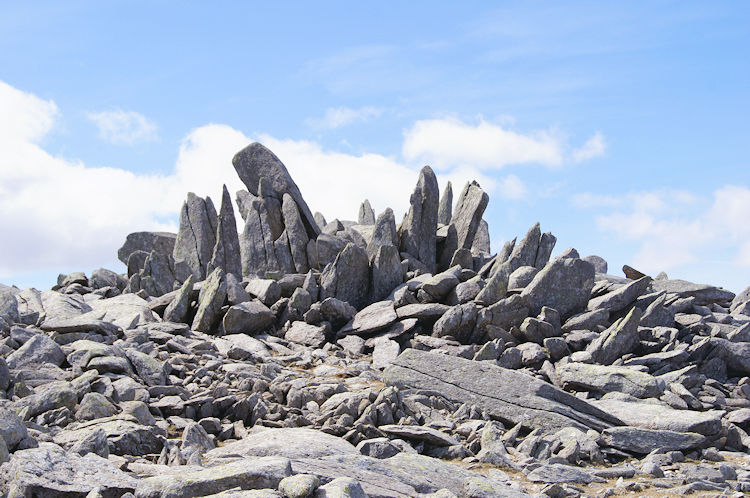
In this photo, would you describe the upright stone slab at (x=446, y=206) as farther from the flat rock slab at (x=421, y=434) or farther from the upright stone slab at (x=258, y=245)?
the flat rock slab at (x=421, y=434)

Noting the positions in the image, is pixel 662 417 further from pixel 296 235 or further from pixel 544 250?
pixel 296 235

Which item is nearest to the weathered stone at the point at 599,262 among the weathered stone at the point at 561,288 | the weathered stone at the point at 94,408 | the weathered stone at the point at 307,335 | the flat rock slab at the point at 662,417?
the weathered stone at the point at 561,288

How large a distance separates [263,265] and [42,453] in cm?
2643

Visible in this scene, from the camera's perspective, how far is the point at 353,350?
2569 centimetres

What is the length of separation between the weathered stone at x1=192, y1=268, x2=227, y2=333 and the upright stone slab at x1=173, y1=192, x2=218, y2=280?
1099cm

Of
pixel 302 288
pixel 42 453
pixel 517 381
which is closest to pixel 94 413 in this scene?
pixel 42 453

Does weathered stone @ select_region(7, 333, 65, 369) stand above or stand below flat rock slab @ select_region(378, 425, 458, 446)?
above

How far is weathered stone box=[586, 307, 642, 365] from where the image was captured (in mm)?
23672

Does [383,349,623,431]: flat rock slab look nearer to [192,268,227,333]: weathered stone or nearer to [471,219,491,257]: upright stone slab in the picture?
[192,268,227,333]: weathered stone

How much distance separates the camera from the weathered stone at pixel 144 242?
→ 44688mm

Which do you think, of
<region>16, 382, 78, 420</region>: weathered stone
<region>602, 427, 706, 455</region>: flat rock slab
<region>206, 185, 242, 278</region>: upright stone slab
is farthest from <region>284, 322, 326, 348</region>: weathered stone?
<region>602, 427, 706, 455</region>: flat rock slab

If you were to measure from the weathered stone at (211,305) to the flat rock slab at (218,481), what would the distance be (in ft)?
59.8

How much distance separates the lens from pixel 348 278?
30656 millimetres

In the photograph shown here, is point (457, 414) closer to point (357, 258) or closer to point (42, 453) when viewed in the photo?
point (42, 453)
